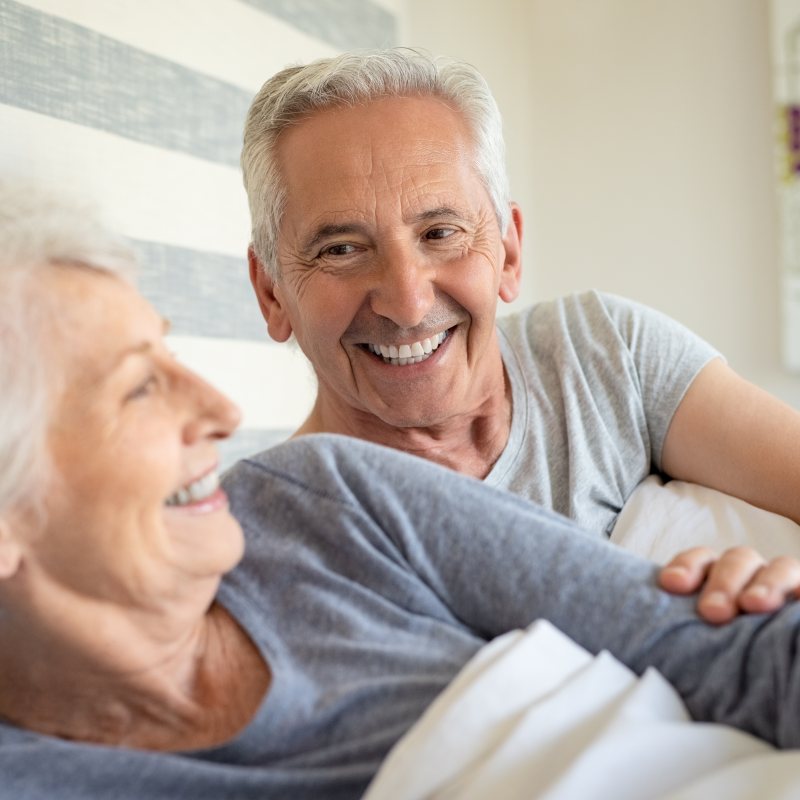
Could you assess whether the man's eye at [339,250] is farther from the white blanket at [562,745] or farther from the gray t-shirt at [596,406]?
the white blanket at [562,745]

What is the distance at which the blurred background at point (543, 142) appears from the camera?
2.15 meters

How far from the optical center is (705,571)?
46.5 inches

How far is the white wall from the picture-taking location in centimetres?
345

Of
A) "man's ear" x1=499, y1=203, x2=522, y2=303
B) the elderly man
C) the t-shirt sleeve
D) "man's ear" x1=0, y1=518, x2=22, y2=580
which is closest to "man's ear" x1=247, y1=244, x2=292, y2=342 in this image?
the elderly man

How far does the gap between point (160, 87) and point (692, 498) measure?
55.1 inches

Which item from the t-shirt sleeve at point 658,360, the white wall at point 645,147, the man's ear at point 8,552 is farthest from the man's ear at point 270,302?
the white wall at point 645,147

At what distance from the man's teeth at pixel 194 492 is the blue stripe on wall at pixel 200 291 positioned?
1.04 meters

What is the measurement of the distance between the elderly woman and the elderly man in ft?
1.58

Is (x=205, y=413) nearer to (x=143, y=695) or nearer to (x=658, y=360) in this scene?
(x=143, y=695)

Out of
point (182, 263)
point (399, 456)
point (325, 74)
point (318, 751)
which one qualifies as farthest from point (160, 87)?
point (318, 751)

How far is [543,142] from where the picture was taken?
3.87m

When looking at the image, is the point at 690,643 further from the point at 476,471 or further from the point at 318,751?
the point at 476,471

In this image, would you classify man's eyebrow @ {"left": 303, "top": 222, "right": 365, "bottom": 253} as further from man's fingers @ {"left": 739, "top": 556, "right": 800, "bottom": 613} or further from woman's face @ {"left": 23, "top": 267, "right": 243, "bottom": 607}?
man's fingers @ {"left": 739, "top": 556, "right": 800, "bottom": 613}

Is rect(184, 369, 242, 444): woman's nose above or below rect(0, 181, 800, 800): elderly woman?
above
